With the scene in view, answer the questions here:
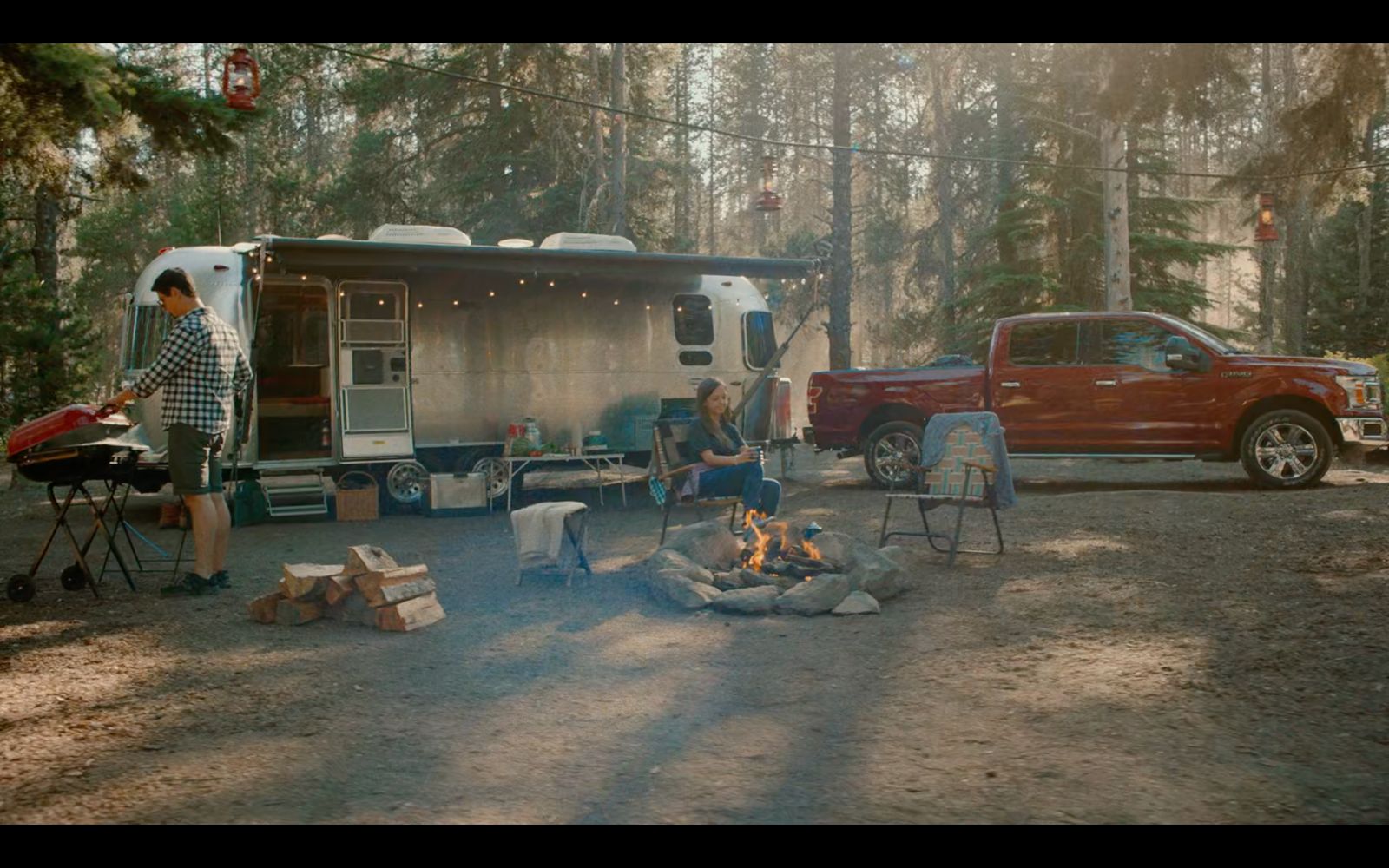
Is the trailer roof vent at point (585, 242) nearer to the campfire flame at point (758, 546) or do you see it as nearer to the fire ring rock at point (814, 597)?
the campfire flame at point (758, 546)

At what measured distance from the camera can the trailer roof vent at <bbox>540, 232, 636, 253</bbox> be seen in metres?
11.8

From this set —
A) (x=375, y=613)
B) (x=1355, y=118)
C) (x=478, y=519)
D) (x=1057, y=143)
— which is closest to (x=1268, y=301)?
(x=1057, y=143)

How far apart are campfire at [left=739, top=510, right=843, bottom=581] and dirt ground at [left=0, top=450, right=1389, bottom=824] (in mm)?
630

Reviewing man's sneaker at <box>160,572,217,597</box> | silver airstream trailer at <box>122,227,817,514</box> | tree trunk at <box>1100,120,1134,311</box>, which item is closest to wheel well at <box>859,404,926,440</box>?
silver airstream trailer at <box>122,227,817,514</box>

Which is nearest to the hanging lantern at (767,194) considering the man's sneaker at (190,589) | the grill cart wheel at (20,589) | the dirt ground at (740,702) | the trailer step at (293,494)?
the trailer step at (293,494)

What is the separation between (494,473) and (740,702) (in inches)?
303

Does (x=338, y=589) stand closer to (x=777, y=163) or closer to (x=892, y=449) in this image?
(x=892, y=449)

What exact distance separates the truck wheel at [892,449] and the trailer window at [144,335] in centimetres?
735

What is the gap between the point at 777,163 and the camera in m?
28.4

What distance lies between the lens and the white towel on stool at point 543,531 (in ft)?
23.1

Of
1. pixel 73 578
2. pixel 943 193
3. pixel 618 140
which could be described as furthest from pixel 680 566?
pixel 943 193

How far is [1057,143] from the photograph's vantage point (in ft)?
71.5

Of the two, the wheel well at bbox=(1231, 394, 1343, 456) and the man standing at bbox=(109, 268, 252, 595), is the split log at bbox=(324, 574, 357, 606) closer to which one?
the man standing at bbox=(109, 268, 252, 595)

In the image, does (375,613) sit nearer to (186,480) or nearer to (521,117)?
(186,480)
